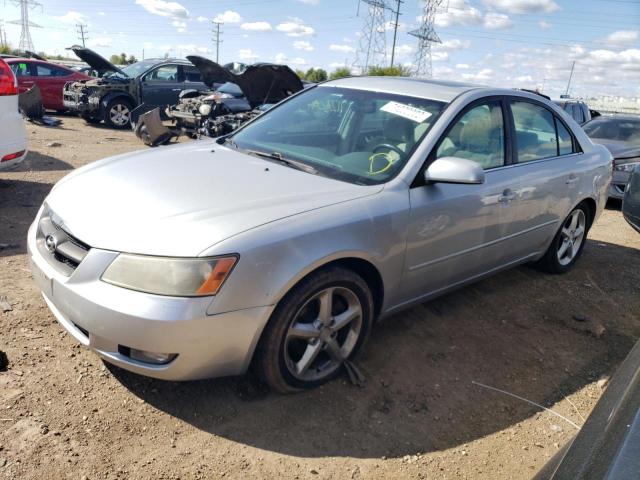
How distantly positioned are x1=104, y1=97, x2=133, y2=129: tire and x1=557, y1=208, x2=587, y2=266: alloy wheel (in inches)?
445

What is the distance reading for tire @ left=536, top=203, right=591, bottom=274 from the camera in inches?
188

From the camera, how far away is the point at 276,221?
2.49 metres

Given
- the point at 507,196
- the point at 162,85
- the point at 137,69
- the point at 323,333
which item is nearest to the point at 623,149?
the point at 507,196

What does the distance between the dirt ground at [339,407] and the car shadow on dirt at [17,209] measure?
50cm

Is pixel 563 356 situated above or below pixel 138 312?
below

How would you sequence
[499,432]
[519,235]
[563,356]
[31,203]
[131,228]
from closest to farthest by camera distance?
[131,228] → [499,432] → [563,356] → [519,235] → [31,203]

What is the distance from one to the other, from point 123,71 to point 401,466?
1348 centimetres

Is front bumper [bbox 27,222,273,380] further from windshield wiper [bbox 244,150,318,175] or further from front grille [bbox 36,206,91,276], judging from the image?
windshield wiper [bbox 244,150,318,175]

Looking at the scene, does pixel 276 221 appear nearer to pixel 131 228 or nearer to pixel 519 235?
pixel 131 228

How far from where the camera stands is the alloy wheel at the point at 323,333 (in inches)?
108

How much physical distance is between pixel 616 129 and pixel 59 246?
32.2 ft

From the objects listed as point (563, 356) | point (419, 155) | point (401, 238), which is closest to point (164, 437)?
point (401, 238)

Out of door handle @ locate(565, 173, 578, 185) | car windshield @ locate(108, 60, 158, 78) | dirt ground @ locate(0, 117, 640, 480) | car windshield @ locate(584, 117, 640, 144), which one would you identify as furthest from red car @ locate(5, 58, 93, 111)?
door handle @ locate(565, 173, 578, 185)

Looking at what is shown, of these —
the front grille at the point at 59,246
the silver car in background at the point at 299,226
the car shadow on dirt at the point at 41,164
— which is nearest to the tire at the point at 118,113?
the car shadow on dirt at the point at 41,164
